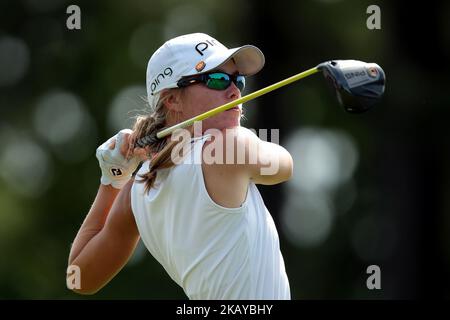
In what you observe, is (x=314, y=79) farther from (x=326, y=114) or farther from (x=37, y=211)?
(x=37, y=211)

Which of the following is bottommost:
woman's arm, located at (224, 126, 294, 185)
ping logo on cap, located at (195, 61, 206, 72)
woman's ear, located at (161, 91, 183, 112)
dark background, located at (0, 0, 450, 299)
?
dark background, located at (0, 0, 450, 299)

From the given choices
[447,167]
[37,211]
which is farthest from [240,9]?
[37,211]

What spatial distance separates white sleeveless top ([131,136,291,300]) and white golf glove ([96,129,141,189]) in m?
0.53

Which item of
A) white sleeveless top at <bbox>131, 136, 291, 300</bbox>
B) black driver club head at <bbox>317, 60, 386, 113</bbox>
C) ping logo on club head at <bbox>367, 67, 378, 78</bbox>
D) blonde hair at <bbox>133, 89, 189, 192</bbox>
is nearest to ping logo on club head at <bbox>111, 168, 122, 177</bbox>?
blonde hair at <bbox>133, 89, 189, 192</bbox>

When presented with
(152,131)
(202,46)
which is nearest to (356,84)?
(202,46)

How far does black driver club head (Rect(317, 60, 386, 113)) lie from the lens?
5723 millimetres

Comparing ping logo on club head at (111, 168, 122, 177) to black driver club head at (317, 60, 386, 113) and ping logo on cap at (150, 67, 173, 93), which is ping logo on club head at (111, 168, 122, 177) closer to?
ping logo on cap at (150, 67, 173, 93)

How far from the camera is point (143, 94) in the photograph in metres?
19.3

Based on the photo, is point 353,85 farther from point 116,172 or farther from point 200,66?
point 116,172

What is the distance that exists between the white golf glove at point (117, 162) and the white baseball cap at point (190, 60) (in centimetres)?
26

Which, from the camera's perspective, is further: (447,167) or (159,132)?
(447,167)

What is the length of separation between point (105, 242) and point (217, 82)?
968 mm

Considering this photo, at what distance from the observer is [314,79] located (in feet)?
66.1
